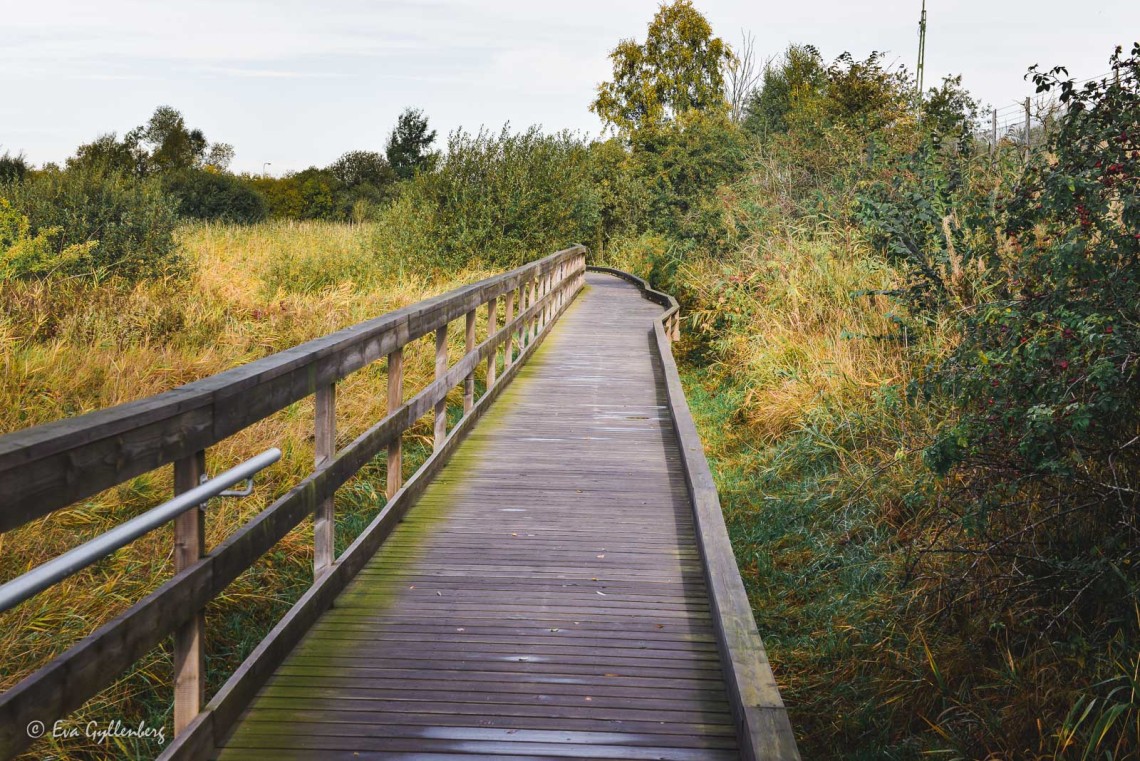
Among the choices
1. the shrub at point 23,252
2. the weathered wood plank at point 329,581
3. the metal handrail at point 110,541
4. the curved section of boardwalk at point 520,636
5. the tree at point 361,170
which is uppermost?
the tree at point 361,170

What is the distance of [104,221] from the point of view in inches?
522

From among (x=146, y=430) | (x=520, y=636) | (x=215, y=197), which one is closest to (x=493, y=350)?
(x=520, y=636)

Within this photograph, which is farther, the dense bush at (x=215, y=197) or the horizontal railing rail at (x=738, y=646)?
the dense bush at (x=215, y=197)

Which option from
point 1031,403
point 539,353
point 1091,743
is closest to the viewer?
point 1091,743

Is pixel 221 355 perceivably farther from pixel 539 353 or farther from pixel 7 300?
pixel 539 353

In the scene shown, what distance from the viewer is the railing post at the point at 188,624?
268 cm

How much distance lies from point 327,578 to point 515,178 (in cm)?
1764

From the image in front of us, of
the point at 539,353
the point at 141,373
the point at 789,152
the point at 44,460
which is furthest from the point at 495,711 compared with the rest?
the point at 789,152

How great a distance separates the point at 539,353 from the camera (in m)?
12.3

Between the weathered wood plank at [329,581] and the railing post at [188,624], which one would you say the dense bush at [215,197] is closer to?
the weathered wood plank at [329,581]

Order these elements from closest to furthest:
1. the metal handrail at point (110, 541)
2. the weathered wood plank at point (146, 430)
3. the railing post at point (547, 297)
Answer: the metal handrail at point (110, 541)
the weathered wood plank at point (146, 430)
the railing post at point (547, 297)

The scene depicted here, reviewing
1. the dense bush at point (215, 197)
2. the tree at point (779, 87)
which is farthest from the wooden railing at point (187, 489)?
the tree at point (779, 87)

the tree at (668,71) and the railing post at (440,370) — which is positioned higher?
the tree at (668,71)

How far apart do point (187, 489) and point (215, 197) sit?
33.7 metres
